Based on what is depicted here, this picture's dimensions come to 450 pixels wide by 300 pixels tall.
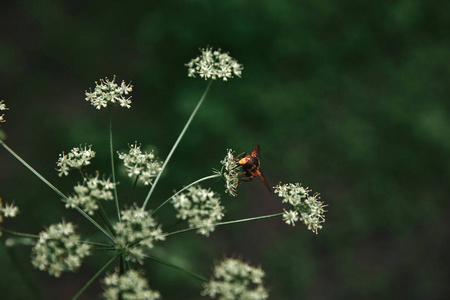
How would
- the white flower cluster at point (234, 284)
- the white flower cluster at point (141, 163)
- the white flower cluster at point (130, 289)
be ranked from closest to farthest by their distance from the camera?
the white flower cluster at point (130, 289) → the white flower cluster at point (234, 284) → the white flower cluster at point (141, 163)

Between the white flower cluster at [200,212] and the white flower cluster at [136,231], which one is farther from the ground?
the white flower cluster at [200,212]

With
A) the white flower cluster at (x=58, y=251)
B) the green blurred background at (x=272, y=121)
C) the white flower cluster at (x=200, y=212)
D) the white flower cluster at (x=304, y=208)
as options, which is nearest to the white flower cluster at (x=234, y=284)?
the white flower cluster at (x=200, y=212)

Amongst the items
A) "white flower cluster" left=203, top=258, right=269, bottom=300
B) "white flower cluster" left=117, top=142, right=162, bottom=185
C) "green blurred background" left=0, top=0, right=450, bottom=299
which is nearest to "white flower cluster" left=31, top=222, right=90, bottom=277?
"white flower cluster" left=117, top=142, right=162, bottom=185

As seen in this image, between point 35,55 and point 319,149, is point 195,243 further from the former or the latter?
point 35,55

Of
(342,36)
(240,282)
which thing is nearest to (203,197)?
(240,282)

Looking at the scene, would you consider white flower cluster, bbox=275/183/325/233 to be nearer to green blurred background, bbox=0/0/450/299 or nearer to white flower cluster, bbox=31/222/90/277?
white flower cluster, bbox=31/222/90/277

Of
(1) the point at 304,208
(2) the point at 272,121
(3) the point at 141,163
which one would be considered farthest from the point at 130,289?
(2) the point at 272,121

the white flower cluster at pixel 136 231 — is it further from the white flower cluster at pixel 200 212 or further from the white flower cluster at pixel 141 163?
the white flower cluster at pixel 141 163

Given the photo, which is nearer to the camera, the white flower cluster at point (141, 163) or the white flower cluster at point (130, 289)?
the white flower cluster at point (130, 289)
